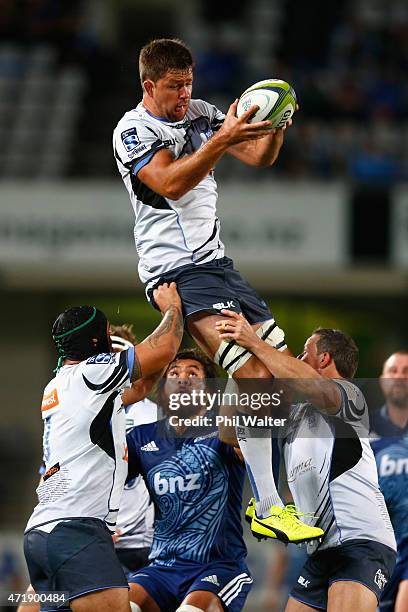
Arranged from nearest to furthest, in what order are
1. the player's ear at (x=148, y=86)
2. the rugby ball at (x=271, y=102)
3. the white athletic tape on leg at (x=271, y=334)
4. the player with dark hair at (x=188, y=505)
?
the rugby ball at (x=271, y=102) < the player's ear at (x=148, y=86) < the white athletic tape on leg at (x=271, y=334) < the player with dark hair at (x=188, y=505)

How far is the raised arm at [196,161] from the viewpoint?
5.74 m

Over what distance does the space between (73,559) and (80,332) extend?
3.83 feet

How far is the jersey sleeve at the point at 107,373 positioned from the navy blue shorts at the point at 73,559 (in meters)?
0.69

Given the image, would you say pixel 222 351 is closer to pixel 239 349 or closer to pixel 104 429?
pixel 239 349

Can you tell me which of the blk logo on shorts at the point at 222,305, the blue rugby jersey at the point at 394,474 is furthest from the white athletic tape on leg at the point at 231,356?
the blue rugby jersey at the point at 394,474

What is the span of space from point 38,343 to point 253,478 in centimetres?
1416

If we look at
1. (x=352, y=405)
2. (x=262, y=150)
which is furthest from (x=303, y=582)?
(x=262, y=150)

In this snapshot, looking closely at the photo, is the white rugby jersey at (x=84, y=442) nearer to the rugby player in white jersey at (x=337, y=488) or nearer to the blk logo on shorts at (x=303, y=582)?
the rugby player in white jersey at (x=337, y=488)

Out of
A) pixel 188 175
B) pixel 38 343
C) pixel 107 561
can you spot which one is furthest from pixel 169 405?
pixel 38 343

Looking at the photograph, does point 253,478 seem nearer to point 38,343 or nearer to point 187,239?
point 187,239

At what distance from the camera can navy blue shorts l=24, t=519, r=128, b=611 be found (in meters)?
5.92

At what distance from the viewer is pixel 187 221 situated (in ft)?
20.7

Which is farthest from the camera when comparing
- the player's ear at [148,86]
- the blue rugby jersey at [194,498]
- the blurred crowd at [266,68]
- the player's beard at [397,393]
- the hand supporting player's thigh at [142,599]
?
the blurred crowd at [266,68]

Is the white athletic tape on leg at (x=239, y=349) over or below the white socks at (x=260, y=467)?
over
